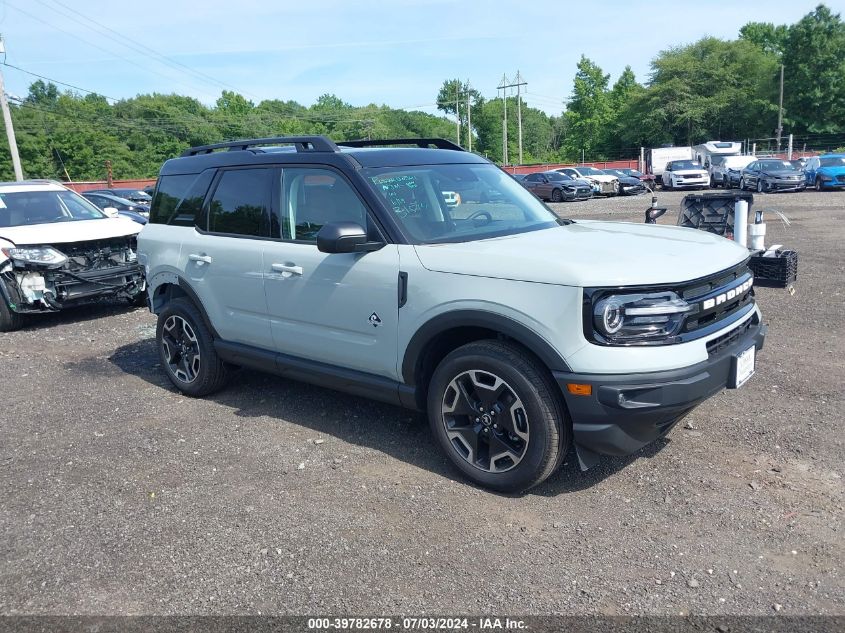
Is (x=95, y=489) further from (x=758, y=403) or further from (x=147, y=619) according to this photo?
(x=758, y=403)

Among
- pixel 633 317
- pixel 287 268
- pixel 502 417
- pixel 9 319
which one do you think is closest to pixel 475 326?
pixel 502 417

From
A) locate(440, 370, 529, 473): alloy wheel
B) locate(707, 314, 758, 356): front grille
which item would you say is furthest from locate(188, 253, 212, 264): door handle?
locate(707, 314, 758, 356): front grille

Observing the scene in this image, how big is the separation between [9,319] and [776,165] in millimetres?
27814

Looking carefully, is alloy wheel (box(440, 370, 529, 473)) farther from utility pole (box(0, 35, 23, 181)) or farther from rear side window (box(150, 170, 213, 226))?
utility pole (box(0, 35, 23, 181))

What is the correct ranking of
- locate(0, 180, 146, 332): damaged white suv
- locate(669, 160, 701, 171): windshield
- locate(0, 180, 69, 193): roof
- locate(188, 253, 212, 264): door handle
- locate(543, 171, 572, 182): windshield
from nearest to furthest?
locate(188, 253, 212, 264): door handle → locate(0, 180, 146, 332): damaged white suv → locate(0, 180, 69, 193): roof → locate(543, 171, 572, 182): windshield → locate(669, 160, 701, 171): windshield

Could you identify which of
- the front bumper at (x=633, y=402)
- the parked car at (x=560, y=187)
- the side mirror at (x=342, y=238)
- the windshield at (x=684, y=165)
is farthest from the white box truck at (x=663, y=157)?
the front bumper at (x=633, y=402)

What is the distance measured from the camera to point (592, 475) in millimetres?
4012

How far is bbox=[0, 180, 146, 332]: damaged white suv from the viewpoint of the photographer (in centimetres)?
827

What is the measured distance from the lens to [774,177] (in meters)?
26.9

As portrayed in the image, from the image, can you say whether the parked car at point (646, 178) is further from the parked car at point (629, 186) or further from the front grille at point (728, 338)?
the front grille at point (728, 338)

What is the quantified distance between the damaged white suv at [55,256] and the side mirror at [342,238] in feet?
18.8

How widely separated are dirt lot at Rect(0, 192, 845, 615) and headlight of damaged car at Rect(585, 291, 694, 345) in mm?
954

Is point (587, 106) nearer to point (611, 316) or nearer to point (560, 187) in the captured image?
point (560, 187)

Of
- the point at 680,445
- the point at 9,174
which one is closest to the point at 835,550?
the point at 680,445
